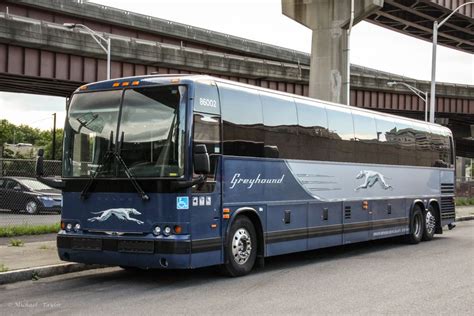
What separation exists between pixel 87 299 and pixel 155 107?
3193mm

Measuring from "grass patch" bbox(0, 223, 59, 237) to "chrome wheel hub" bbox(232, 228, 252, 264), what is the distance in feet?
25.9

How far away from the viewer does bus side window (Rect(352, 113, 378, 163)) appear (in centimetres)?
1500

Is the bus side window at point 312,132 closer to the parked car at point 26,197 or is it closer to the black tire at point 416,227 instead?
the black tire at point 416,227

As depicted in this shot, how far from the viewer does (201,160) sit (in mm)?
9562

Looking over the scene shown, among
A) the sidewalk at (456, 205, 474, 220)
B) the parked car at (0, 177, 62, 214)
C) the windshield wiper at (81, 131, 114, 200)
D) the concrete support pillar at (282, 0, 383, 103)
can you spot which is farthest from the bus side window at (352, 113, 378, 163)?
the sidewalk at (456, 205, 474, 220)

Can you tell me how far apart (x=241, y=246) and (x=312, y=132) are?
11.4 ft

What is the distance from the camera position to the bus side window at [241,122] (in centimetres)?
1078

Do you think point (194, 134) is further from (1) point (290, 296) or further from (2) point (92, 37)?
(2) point (92, 37)

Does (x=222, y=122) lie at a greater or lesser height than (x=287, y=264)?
greater

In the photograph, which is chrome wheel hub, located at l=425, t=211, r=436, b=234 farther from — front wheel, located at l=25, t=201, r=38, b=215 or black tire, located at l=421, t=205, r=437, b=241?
front wheel, located at l=25, t=201, r=38, b=215

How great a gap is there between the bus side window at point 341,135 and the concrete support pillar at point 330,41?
13.0m

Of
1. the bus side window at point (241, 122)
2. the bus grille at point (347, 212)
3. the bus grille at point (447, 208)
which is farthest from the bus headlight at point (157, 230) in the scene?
the bus grille at point (447, 208)

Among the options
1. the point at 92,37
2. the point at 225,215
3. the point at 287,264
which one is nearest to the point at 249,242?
the point at 225,215

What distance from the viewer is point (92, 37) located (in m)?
32.1
